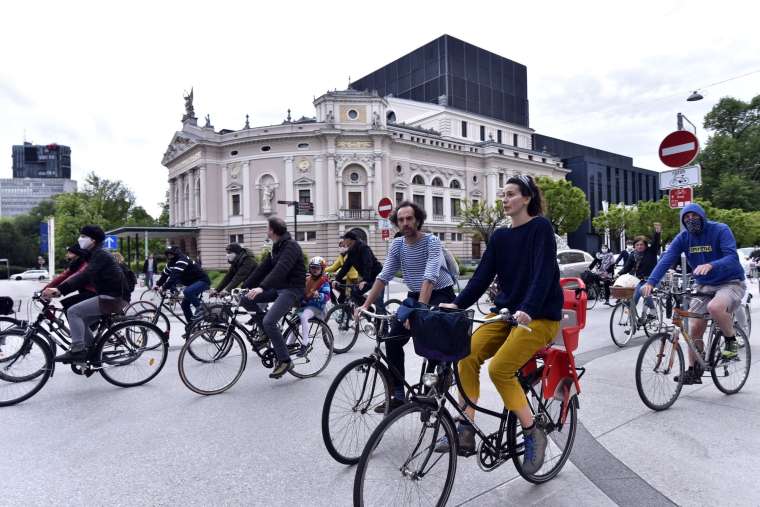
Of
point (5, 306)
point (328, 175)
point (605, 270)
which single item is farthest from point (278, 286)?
point (328, 175)

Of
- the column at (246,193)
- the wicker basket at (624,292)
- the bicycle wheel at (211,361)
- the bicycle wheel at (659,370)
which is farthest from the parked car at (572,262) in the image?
the column at (246,193)

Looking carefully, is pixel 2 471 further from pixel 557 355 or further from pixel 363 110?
pixel 363 110

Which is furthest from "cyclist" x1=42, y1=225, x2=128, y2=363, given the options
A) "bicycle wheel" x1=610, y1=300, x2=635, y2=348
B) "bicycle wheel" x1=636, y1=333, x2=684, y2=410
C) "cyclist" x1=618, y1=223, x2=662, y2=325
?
"cyclist" x1=618, y1=223, x2=662, y2=325

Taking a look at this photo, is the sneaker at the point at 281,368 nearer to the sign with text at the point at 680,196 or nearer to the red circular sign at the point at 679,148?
the sign with text at the point at 680,196

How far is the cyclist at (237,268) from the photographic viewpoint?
22.1ft

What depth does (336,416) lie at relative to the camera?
11.3 ft

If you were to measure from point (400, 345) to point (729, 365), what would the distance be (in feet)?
11.6

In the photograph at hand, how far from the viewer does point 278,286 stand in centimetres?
575

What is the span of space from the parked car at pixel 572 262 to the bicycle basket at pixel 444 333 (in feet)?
47.9

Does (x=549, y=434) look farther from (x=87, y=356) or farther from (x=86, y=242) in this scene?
(x=86, y=242)

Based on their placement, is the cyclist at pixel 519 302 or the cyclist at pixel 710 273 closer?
the cyclist at pixel 519 302

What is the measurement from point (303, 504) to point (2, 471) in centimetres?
232

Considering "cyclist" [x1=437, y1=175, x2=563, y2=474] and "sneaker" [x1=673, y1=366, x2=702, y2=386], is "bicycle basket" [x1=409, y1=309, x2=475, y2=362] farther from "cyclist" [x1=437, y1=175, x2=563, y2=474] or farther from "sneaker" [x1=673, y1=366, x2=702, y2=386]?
"sneaker" [x1=673, y1=366, x2=702, y2=386]

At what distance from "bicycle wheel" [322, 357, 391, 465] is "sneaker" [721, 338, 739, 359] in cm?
364
